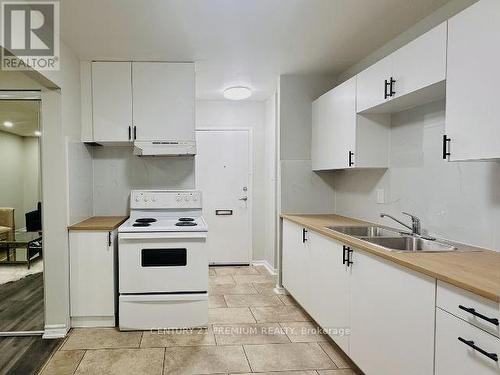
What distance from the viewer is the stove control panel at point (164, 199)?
3330mm

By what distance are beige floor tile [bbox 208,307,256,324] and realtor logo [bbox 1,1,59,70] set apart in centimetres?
242

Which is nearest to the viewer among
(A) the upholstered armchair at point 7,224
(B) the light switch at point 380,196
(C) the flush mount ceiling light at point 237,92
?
(A) the upholstered armchair at point 7,224

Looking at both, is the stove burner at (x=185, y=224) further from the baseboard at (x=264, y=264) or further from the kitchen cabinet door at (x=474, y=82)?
the kitchen cabinet door at (x=474, y=82)

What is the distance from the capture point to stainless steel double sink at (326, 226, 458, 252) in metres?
1.99

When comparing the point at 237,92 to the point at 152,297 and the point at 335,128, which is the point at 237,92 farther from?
the point at 152,297

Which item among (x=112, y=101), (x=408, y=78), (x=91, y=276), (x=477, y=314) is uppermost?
(x=112, y=101)

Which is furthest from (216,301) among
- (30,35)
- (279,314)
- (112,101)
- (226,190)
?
(30,35)

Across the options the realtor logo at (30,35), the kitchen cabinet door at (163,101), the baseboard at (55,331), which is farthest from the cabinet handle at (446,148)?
the baseboard at (55,331)

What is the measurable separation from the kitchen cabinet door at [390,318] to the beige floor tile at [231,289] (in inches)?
71.0

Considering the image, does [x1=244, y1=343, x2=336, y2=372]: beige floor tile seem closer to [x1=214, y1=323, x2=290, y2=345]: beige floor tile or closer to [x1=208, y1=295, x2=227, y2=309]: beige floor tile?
[x1=214, y1=323, x2=290, y2=345]: beige floor tile

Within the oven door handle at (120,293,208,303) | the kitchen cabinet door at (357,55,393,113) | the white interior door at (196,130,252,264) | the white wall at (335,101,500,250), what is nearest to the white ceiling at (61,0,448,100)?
the kitchen cabinet door at (357,55,393,113)

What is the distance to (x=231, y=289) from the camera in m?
3.82

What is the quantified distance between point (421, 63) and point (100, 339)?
297 cm

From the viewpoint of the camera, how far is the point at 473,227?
184 centimetres
